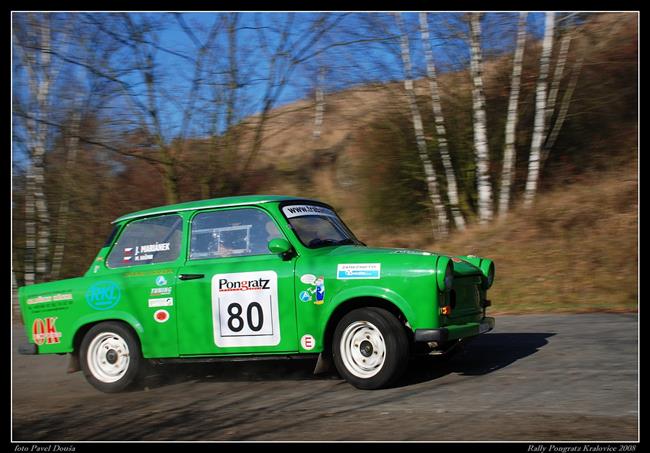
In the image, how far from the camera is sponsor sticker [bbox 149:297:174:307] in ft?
23.7

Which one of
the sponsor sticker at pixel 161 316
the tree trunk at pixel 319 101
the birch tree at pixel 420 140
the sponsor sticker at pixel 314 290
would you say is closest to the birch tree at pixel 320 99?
the tree trunk at pixel 319 101

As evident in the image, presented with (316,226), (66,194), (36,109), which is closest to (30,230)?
(66,194)

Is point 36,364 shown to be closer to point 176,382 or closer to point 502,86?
point 176,382

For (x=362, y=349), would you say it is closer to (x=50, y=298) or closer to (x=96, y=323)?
(x=96, y=323)

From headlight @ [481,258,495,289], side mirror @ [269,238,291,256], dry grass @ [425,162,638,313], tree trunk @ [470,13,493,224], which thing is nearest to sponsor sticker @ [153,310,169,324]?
side mirror @ [269,238,291,256]

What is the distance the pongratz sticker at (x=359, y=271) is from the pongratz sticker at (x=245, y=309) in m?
0.66

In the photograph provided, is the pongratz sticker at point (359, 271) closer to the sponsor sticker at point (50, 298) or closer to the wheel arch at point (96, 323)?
the wheel arch at point (96, 323)

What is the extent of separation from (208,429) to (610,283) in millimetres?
8311

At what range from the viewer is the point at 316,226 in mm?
7398

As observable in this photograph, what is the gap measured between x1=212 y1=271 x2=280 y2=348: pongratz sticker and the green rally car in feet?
0.03

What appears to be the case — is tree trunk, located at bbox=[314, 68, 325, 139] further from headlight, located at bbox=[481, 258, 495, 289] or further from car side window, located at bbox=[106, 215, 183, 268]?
headlight, located at bbox=[481, 258, 495, 289]

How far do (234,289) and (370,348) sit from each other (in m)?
1.46

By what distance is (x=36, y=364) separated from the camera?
9602 mm

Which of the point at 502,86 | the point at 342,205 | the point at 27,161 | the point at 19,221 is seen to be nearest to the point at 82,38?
the point at 27,161
